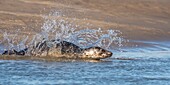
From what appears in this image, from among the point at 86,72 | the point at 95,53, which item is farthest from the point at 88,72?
the point at 95,53

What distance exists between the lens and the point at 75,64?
12852 mm

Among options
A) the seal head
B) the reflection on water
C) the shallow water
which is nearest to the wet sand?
the seal head

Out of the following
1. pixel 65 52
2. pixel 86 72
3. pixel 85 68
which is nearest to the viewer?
pixel 86 72

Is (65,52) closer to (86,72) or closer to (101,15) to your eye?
(86,72)

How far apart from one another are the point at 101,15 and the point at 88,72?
1013cm

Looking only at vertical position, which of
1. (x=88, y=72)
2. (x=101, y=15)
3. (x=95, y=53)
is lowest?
(x=88, y=72)

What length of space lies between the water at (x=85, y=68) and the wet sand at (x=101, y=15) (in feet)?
7.75

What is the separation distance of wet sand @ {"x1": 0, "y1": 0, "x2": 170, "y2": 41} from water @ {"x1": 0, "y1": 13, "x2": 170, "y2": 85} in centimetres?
236

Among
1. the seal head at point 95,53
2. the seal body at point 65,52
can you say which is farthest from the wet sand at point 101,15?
the seal head at point 95,53

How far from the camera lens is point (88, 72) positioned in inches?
466

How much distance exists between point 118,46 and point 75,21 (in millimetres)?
3009

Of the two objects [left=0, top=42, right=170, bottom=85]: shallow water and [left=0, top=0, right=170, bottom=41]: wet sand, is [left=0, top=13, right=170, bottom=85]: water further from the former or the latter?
[left=0, top=0, right=170, bottom=41]: wet sand

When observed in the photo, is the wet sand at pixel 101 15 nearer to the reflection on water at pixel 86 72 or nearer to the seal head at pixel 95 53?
the seal head at pixel 95 53

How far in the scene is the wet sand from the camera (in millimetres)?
19078
